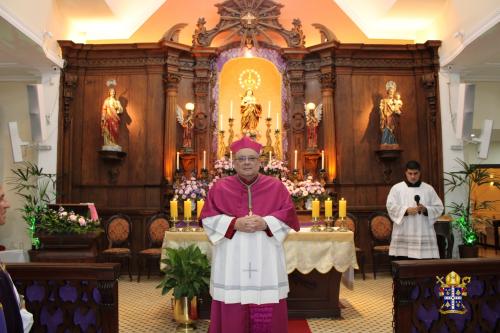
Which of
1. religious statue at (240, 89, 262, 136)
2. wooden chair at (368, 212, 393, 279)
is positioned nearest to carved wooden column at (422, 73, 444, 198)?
wooden chair at (368, 212, 393, 279)

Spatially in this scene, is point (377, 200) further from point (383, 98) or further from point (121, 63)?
point (121, 63)

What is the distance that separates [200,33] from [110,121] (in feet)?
9.29

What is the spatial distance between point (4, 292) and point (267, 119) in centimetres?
789

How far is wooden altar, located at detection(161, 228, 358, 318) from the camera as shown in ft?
18.2

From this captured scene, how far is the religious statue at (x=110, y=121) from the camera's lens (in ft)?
30.6

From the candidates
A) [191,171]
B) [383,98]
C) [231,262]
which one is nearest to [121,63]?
[191,171]

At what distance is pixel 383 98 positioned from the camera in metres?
9.94

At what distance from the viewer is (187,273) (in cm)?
513

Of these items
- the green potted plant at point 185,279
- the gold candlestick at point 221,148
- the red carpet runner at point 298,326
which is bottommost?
the red carpet runner at point 298,326

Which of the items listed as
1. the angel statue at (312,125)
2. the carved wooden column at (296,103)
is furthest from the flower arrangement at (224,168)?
the angel statue at (312,125)

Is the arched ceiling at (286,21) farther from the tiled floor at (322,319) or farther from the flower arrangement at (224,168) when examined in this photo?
the tiled floor at (322,319)

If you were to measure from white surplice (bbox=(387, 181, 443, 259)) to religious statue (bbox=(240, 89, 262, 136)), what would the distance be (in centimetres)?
418

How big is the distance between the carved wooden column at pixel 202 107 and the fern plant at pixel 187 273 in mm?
4832

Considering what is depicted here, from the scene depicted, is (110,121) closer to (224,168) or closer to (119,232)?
(119,232)
